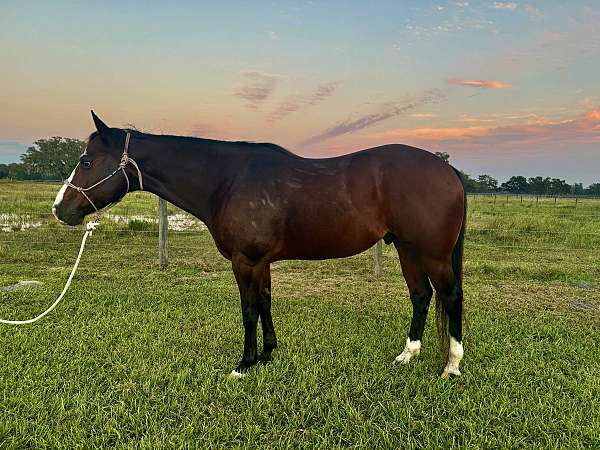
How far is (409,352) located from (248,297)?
5.44 ft

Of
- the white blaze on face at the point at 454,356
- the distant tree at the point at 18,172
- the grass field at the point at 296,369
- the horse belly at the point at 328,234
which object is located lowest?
the grass field at the point at 296,369

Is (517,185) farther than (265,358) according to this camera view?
Yes

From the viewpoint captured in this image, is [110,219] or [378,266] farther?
[110,219]

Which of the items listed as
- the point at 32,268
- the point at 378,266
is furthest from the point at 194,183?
the point at 32,268

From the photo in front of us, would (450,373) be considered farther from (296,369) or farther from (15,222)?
(15,222)

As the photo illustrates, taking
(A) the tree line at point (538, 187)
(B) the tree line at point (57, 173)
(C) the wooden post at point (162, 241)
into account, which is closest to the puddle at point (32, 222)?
(C) the wooden post at point (162, 241)

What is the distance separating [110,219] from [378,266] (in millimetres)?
9964

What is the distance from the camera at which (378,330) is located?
4.50 meters

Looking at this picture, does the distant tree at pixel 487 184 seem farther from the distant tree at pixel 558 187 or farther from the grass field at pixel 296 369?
the grass field at pixel 296 369

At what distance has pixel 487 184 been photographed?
287ft

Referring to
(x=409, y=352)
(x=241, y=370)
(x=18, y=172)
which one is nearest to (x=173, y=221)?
(x=241, y=370)

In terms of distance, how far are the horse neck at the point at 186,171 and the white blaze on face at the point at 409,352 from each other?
2216mm

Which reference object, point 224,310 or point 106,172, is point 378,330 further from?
point 106,172

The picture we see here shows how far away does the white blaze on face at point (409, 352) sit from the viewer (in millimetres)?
3602
